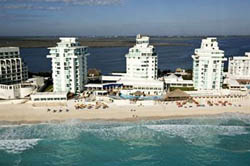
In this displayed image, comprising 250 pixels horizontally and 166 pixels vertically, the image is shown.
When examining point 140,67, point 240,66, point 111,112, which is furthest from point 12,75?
point 240,66

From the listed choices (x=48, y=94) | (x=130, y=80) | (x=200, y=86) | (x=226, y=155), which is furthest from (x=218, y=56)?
(x=48, y=94)

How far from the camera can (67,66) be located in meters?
50.3

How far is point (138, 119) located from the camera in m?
39.9

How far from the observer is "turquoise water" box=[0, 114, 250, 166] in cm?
2897

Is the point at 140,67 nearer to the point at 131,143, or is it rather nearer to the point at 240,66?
the point at 131,143

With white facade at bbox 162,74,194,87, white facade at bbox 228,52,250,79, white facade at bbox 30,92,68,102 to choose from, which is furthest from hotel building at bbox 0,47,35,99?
white facade at bbox 228,52,250,79

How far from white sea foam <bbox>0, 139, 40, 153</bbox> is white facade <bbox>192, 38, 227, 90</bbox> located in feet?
116

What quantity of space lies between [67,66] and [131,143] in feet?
78.8

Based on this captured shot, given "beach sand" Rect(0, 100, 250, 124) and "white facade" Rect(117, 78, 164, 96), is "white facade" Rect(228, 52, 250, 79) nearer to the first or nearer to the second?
"white facade" Rect(117, 78, 164, 96)

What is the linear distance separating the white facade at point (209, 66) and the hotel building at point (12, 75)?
34.7 meters

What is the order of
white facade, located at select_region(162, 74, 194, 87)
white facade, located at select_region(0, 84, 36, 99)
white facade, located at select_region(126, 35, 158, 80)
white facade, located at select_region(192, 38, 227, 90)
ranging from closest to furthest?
white facade, located at select_region(0, 84, 36, 99)
white facade, located at select_region(192, 38, 227, 90)
white facade, located at select_region(126, 35, 158, 80)
white facade, located at select_region(162, 74, 194, 87)

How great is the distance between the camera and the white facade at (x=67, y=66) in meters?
49.8

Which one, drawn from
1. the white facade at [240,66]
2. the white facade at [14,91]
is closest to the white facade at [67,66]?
the white facade at [14,91]

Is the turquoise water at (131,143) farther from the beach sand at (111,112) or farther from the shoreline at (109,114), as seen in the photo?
the beach sand at (111,112)
